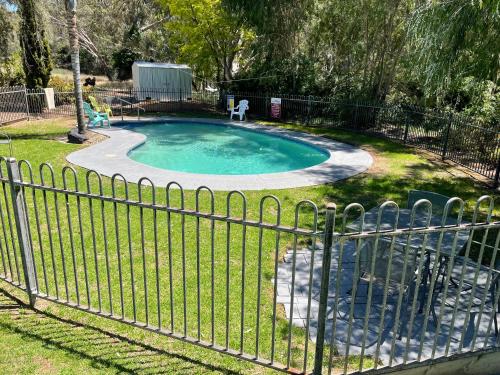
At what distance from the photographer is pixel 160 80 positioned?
22.4 meters

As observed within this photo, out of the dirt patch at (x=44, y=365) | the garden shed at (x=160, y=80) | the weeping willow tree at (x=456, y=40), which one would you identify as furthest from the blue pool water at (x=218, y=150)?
the dirt patch at (x=44, y=365)

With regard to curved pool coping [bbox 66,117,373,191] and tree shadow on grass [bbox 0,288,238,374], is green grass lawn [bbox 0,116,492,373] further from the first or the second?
curved pool coping [bbox 66,117,373,191]

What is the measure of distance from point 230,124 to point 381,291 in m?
14.0

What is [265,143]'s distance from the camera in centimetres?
1628

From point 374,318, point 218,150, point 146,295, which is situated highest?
point 146,295

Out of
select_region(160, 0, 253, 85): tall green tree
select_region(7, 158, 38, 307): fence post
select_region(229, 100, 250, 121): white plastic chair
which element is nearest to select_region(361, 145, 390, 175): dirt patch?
select_region(229, 100, 250, 121): white plastic chair

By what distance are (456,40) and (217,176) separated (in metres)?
5.83

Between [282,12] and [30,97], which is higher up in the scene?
[282,12]

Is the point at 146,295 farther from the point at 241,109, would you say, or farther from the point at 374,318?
the point at 241,109

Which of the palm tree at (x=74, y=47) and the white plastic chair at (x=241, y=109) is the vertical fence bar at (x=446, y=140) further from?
the palm tree at (x=74, y=47)

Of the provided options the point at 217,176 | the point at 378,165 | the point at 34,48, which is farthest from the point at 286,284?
the point at 34,48

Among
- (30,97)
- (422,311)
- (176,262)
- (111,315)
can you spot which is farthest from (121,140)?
(422,311)

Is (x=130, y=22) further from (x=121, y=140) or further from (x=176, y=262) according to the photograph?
(x=176, y=262)

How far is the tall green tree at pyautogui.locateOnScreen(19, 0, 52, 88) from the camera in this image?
56.1 ft
